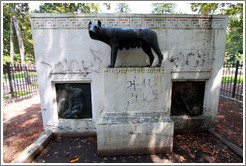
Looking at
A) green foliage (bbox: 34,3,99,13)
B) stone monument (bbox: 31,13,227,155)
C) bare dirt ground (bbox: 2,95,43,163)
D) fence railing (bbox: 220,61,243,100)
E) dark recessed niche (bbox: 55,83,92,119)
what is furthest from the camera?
green foliage (bbox: 34,3,99,13)

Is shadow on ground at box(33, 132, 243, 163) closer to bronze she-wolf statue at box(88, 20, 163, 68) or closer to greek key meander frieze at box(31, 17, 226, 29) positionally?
bronze she-wolf statue at box(88, 20, 163, 68)

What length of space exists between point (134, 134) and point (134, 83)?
3.65 feet

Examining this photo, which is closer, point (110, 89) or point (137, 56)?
point (110, 89)

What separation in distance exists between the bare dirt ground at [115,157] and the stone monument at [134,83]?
19cm

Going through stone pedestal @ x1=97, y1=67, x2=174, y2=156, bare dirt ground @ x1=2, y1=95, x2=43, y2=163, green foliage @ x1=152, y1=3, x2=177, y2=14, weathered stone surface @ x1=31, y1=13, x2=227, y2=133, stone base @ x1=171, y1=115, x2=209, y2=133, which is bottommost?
bare dirt ground @ x1=2, y1=95, x2=43, y2=163

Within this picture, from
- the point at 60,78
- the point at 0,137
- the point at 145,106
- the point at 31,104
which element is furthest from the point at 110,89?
the point at 31,104

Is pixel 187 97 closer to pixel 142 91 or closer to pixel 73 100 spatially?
pixel 142 91

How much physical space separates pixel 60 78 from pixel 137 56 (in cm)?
Answer: 223

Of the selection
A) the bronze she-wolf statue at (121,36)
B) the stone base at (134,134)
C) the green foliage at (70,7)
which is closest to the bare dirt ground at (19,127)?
the stone base at (134,134)

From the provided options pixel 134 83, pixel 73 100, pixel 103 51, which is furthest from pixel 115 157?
pixel 103 51

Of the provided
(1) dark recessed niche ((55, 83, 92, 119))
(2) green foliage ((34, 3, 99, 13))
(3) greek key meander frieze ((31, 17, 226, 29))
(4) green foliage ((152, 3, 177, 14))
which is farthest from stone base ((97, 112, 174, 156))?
(4) green foliage ((152, 3, 177, 14))

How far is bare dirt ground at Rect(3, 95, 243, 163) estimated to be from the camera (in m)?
2.64

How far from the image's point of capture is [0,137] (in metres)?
2.58

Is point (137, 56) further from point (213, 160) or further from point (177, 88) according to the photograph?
point (213, 160)
